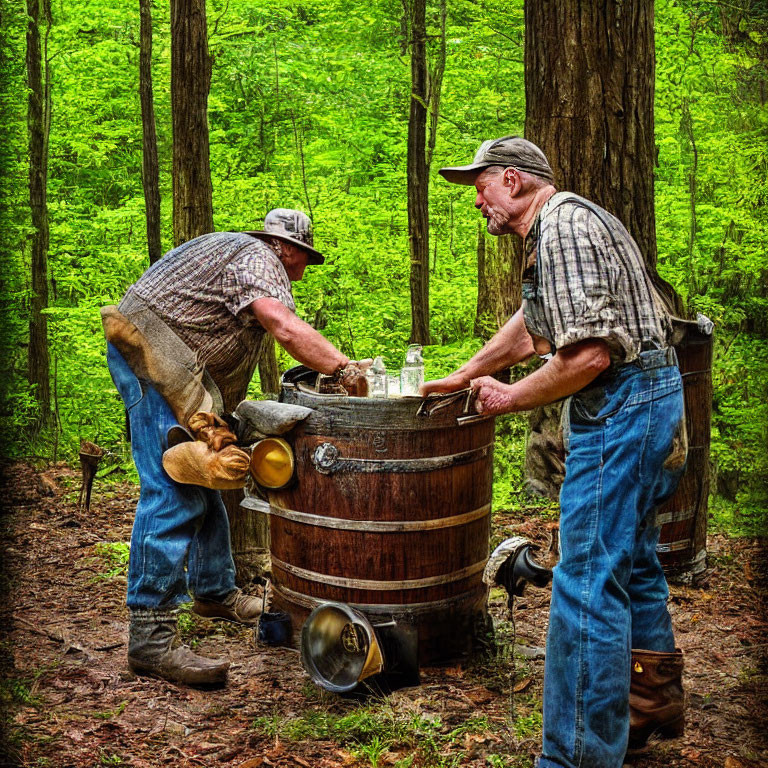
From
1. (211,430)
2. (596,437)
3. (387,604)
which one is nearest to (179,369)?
(211,430)

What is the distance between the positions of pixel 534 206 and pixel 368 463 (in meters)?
1.29

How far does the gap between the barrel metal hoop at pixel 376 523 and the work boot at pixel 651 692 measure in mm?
993

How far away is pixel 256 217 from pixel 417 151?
2335 mm

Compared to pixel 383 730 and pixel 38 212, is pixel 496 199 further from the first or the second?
pixel 38 212

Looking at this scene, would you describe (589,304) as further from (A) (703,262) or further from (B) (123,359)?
(A) (703,262)

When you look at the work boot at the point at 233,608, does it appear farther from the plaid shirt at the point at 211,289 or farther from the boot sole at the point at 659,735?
the boot sole at the point at 659,735

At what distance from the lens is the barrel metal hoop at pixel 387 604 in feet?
12.0

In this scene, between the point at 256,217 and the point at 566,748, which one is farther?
the point at 256,217

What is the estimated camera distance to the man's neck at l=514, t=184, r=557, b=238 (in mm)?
3010

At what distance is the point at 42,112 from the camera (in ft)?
33.8

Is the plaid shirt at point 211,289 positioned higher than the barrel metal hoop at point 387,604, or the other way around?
the plaid shirt at point 211,289

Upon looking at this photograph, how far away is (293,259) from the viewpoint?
414 centimetres

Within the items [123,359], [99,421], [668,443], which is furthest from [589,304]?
[99,421]

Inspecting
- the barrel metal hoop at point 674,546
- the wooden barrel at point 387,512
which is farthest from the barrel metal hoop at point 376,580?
the barrel metal hoop at point 674,546
